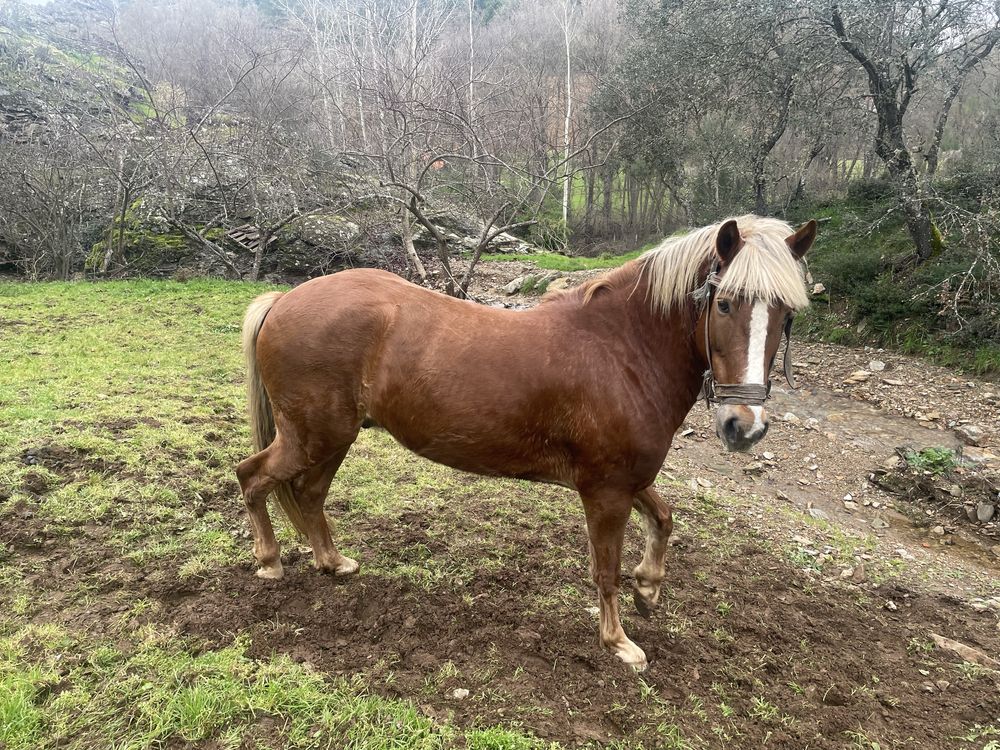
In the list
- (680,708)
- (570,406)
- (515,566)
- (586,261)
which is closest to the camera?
(680,708)

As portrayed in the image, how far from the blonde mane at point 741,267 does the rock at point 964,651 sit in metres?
2.02

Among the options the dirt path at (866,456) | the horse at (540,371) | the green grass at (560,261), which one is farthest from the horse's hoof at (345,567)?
the green grass at (560,261)

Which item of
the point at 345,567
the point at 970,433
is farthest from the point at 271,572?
the point at 970,433

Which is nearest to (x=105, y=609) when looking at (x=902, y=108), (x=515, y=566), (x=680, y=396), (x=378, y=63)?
(x=515, y=566)

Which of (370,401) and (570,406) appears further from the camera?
(370,401)

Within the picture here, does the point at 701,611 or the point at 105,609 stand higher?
the point at 105,609

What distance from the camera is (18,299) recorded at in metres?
9.28

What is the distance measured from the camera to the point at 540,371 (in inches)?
94.0

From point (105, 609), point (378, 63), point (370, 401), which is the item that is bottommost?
point (105, 609)

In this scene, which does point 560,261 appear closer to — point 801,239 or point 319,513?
point 319,513

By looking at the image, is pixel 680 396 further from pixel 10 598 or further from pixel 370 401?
pixel 10 598

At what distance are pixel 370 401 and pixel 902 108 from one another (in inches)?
358

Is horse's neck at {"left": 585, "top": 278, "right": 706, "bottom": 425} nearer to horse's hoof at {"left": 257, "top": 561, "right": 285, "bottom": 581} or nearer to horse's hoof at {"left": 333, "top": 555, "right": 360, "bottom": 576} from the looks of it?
horse's hoof at {"left": 333, "top": 555, "right": 360, "bottom": 576}

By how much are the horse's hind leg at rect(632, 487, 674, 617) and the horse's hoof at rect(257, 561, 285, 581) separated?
6.50 feet
